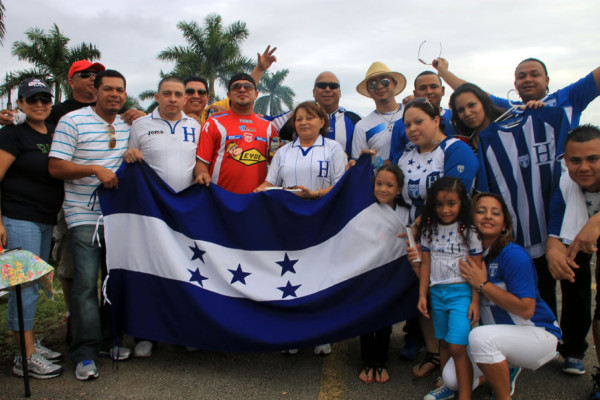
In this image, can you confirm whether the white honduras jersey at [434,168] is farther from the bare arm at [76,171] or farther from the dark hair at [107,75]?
the dark hair at [107,75]

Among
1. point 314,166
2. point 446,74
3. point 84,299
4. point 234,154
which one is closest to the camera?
point 84,299

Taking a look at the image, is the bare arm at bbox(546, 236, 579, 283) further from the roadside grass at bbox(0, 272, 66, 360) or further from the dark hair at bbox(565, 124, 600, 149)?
the roadside grass at bbox(0, 272, 66, 360)

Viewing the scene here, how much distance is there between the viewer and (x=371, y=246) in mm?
3885

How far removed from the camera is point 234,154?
447 centimetres

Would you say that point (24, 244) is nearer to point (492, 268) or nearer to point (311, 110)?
point (311, 110)

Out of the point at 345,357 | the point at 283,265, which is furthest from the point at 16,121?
the point at 345,357

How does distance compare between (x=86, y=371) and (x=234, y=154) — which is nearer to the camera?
(x=86, y=371)

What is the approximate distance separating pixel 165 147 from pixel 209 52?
90.7 ft

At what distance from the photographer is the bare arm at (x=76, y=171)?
12.6 ft

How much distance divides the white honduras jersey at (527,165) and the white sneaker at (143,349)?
3.30 meters

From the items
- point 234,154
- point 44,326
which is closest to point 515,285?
point 234,154

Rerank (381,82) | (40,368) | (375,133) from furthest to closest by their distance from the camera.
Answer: (381,82) < (375,133) < (40,368)

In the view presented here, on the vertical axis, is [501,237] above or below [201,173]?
below

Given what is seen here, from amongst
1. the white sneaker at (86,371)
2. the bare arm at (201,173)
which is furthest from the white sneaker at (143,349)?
the bare arm at (201,173)
